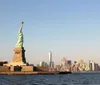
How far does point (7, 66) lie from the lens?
419 ft

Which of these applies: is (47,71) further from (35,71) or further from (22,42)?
(22,42)

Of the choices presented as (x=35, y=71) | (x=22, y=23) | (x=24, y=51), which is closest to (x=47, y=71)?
(x=35, y=71)

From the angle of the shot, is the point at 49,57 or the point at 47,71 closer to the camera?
the point at 47,71

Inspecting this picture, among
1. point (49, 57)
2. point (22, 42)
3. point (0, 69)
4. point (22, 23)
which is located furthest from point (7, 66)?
point (49, 57)

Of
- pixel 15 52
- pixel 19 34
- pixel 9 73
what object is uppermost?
pixel 19 34

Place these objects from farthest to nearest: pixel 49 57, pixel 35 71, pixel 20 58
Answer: pixel 49 57 → pixel 35 71 → pixel 20 58

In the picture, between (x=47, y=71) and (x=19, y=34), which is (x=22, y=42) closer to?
(x=19, y=34)

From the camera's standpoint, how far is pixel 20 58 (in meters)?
124

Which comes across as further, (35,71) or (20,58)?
(35,71)

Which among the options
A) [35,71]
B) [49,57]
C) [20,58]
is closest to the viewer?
[20,58]

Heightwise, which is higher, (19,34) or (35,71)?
(19,34)

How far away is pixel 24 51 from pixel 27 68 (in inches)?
305

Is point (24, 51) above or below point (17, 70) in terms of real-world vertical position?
above

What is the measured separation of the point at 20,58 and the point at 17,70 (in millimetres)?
6229
